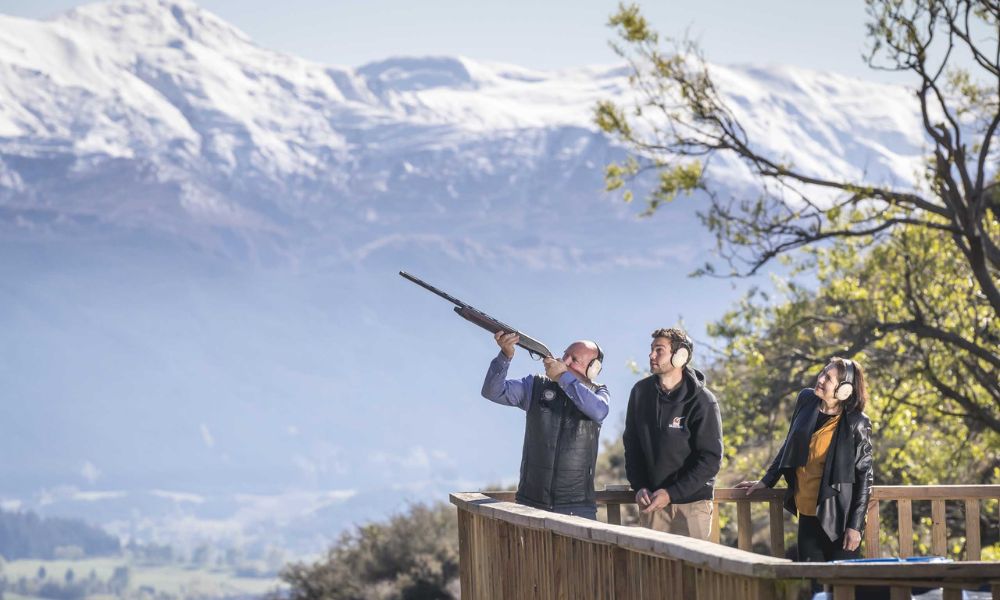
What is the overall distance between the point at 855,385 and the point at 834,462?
0.37 m

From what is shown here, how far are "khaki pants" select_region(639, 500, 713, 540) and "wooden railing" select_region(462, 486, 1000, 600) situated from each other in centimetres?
22

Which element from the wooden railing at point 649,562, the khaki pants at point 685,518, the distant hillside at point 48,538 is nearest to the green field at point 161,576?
the distant hillside at point 48,538

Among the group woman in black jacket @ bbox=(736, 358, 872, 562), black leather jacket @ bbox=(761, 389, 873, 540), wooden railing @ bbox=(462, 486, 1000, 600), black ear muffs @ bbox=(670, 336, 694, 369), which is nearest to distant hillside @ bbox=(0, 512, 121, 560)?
wooden railing @ bbox=(462, 486, 1000, 600)

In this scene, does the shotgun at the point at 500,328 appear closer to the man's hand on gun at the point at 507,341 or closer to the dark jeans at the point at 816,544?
the man's hand on gun at the point at 507,341

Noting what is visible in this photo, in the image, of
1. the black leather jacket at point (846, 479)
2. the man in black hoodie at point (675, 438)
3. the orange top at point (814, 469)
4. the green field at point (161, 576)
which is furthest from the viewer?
the green field at point (161, 576)

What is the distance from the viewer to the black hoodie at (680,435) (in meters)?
7.43

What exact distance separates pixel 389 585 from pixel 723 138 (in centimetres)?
1350

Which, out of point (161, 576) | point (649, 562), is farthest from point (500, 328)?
point (161, 576)

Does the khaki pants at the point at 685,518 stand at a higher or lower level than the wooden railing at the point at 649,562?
higher

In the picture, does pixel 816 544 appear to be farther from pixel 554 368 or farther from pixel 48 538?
pixel 48 538

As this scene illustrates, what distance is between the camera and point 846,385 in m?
7.14

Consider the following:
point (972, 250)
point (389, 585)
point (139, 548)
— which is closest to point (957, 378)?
point (972, 250)

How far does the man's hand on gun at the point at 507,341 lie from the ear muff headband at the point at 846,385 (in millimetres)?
1509

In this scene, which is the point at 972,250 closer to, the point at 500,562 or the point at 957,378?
the point at 957,378
